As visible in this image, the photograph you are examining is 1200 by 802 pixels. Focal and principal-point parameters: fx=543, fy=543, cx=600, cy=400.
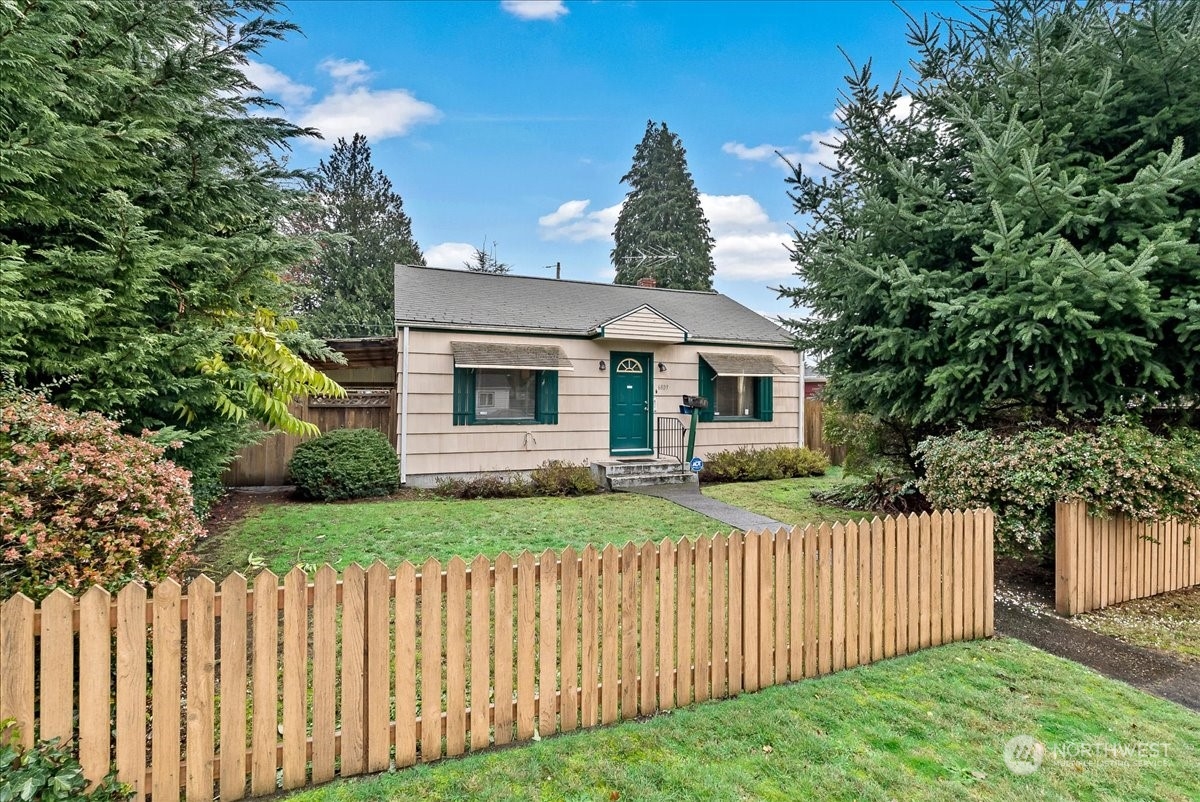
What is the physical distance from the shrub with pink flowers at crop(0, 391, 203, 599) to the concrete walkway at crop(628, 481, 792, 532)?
5197 mm

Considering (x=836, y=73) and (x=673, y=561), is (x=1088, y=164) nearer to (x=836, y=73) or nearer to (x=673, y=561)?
(x=836, y=73)

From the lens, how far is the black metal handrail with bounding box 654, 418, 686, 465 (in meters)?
12.0

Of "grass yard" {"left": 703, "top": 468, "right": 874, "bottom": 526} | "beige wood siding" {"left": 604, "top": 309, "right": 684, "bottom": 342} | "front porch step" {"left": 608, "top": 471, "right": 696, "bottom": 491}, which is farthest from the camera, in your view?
"beige wood siding" {"left": 604, "top": 309, "right": 684, "bottom": 342}

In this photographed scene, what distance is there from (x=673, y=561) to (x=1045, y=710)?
7.49 feet

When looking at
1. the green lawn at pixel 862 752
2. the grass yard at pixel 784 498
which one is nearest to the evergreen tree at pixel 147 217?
the green lawn at pixel 862 752

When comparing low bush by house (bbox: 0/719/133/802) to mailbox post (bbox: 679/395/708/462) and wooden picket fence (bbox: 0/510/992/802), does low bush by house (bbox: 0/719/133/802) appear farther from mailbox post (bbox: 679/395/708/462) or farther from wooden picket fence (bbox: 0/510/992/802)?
mailbox post (bbox: 679/395/708/462)

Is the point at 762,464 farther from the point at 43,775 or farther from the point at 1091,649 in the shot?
the point at 43,775

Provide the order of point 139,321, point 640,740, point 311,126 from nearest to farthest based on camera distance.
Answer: point 640,740 → point 139,321 → point 311,126

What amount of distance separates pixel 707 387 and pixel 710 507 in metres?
4.59

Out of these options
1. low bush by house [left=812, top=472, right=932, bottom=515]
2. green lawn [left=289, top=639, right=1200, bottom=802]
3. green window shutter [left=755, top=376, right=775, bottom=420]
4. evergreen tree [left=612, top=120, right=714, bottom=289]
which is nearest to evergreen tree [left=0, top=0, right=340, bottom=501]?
green lawn [left=289, top=639, right=1200, bottom=802]

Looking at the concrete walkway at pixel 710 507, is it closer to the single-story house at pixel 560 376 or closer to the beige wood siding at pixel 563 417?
the single-story house at pixel 560 376

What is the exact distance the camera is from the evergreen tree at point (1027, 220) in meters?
4.60

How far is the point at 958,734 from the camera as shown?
113 inches

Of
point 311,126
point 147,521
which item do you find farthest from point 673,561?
point 311,126
